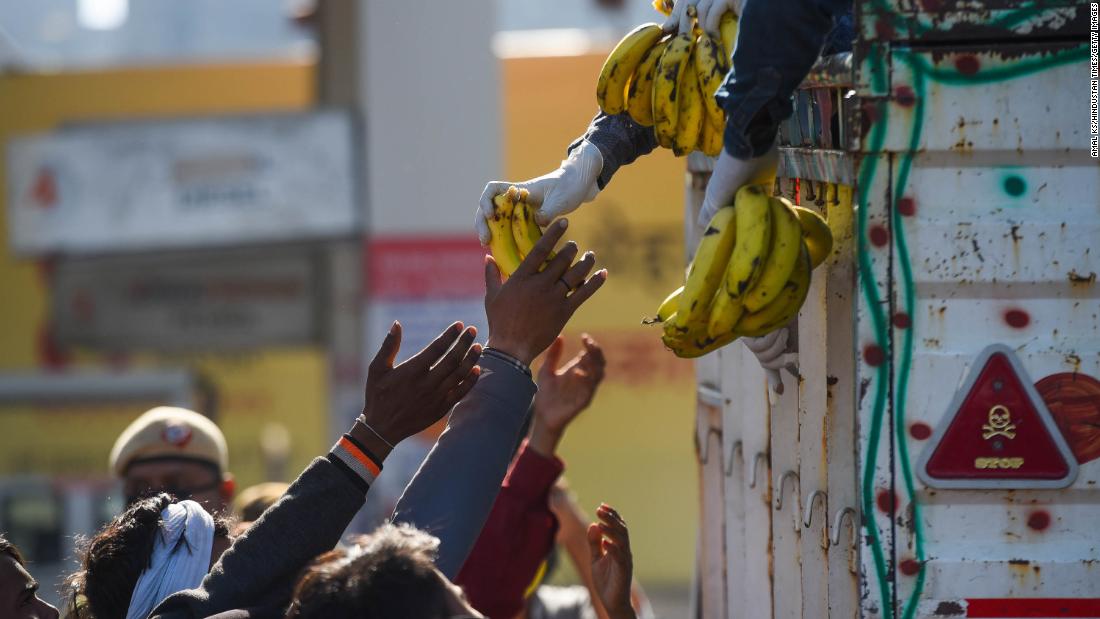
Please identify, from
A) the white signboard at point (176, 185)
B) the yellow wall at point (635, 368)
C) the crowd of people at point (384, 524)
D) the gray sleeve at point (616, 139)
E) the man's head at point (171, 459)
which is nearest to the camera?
the crowd of people at point (384, 524)

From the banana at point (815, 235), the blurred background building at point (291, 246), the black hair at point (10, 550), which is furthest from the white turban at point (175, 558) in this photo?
the blurred background building at point (291, 246)

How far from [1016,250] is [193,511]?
1624 mm

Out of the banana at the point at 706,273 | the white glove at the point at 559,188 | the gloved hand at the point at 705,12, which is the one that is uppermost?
the gloved hand at the point at 705,12

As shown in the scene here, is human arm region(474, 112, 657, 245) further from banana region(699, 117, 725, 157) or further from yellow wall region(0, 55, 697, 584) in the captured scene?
yellow wall region(0, 55, 697, 584)

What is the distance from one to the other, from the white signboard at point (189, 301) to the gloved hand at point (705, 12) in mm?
8914

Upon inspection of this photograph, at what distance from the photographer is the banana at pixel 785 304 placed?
2.82m

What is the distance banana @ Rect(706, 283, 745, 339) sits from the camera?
2811mm

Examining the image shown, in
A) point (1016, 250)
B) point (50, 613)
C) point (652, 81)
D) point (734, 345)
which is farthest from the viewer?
point (734, 345)

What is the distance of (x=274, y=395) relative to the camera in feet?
43.7

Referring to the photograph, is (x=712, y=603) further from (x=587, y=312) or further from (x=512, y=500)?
(x=587, y=312)

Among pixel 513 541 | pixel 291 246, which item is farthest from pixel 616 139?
pixel 291 246

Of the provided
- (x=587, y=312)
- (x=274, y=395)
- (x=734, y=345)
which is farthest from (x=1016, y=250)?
(x=274, y=395)

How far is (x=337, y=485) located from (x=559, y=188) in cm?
90

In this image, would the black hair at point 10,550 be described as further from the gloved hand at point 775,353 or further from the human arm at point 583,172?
the gloved hand at point 775,353
